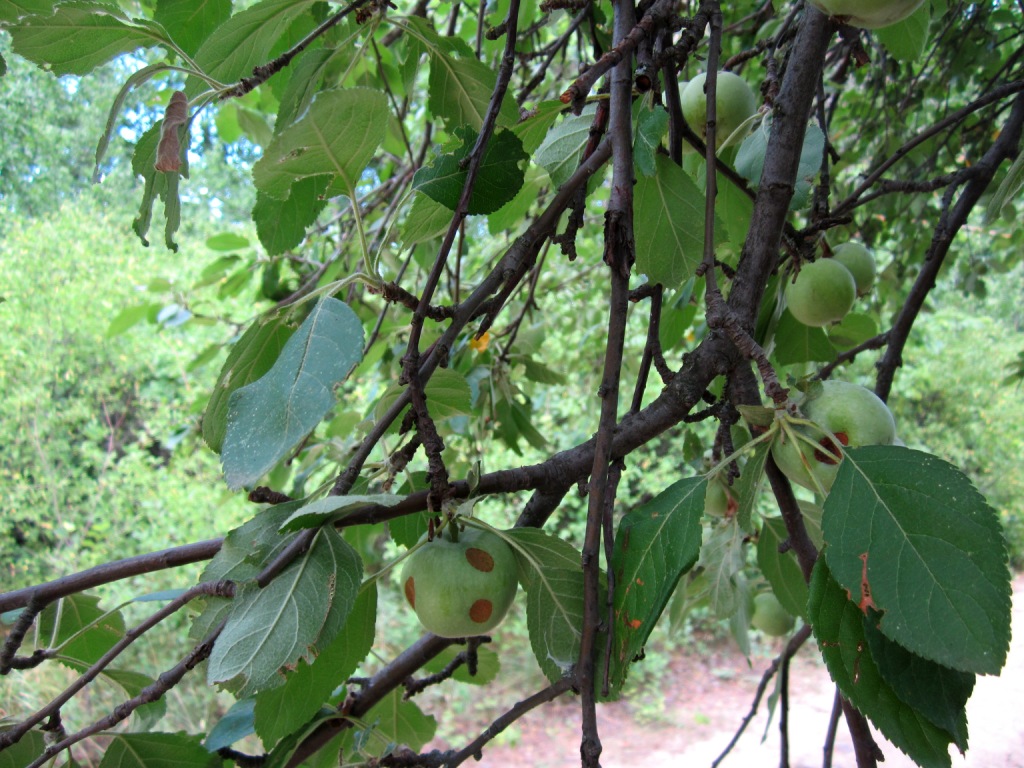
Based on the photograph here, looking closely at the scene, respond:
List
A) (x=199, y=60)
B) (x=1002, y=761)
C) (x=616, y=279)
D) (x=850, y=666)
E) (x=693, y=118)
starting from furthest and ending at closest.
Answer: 1. (x=1002, y=761)
2. (x=693, y=118)
3. (x=199, y=60)
4. (x=616, y=279)
5. (x=850, y=666)

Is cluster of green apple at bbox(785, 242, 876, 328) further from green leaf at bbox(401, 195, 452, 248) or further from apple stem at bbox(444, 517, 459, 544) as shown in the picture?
apple stem at bbox(444, 517, 459, 544)

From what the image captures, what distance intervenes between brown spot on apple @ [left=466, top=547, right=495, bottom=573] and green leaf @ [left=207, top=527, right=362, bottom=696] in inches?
5.1

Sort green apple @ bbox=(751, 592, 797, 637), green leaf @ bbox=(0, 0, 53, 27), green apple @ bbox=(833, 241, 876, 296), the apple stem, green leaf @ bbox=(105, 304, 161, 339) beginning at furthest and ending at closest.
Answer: green leaf @ bbox=(105, 304, 161, 339)
green apple @ bbox=(751, 592, 797, 637)
green apple @ bbox=(833, 241, 876, 296)
green leaf @ bbox=(0, 0, 53, 27)
the apple stem

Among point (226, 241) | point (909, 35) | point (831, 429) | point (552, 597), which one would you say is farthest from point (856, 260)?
point (226, 241)

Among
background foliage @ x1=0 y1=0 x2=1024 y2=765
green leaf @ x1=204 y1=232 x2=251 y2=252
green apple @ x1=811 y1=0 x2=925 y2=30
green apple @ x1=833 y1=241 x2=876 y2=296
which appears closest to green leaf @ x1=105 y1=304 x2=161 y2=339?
background foliage @ x1=0 y1=0 x2=1024 y2=765

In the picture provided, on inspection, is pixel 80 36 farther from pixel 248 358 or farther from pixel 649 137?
pixel 649 137

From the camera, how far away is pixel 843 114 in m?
3.60

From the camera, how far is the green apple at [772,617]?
76.3 inches

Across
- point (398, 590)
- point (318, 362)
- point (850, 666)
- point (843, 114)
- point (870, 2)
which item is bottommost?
point (850, 666)

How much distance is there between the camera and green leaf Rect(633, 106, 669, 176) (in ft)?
3.13

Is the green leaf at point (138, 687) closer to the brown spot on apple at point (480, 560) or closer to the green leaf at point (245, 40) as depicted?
the brown spot on apple at point (480, 560)

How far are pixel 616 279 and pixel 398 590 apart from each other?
238 inches

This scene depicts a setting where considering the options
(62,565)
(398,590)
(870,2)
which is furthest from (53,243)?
(870,2)

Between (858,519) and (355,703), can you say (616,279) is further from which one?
(355,703)
